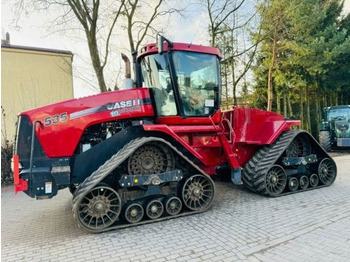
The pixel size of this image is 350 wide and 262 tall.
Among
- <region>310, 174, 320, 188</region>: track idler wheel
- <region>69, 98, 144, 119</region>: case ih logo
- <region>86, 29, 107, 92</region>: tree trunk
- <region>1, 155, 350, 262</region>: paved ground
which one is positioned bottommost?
<region>1, 155, 350, 262</region>: paved ground

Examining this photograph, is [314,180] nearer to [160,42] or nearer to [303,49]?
[160,42]

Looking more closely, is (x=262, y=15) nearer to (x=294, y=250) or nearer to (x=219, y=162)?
(x=219, y=162)

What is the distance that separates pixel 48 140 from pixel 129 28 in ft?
29.1

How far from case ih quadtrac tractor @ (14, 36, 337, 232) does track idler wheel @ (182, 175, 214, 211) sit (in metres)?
0.02

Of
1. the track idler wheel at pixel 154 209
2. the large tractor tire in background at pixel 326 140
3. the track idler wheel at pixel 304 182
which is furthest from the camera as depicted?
the large tractor tire in background at pixel 326 140

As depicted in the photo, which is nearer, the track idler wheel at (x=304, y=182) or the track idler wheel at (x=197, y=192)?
the track idler wheel at (x=197, y=192)

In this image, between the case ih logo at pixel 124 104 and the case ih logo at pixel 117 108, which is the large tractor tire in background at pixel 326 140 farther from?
the case ih logo at pixel 124 104

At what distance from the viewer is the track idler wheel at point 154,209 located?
432 centimetres

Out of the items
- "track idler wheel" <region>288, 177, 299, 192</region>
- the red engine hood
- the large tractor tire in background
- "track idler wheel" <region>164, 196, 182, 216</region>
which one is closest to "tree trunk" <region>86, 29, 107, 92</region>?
the red engine hood

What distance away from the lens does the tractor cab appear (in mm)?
4834

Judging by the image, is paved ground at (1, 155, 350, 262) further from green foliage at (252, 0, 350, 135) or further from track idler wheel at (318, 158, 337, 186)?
green foliage at (252, 0, 350, 135)

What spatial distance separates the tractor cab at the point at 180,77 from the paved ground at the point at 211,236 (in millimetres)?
1834

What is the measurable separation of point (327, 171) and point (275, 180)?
67.8 inches

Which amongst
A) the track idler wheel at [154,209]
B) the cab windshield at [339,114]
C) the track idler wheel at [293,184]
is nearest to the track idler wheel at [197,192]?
the track idler wheel at [154,209]
